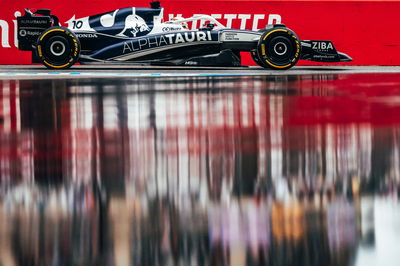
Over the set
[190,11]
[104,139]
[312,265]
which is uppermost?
[190,11]

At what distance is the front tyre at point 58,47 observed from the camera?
14227mm

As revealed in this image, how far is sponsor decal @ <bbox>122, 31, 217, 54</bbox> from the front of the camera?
14414 mm

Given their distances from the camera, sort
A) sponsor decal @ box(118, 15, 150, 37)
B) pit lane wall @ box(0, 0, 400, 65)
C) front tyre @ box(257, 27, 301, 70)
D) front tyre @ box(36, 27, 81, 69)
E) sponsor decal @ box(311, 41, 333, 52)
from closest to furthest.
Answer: front tyre @ box(36, 27, 81, 69), sponsor decal @ box(118, 15, 150, 37), front tyre @ box(257, 27, 301, 70), sponsor decal @ box(311, 41, 333, 52), pit lane wall @ box(0, 0, 400, 65)

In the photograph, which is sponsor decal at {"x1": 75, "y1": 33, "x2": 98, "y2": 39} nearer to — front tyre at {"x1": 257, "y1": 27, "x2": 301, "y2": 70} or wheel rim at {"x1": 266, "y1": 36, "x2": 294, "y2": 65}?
front tyre at {"x1": 257, "y1": 27, "x2": 301, "y2": 70}

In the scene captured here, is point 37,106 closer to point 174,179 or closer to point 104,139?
point 104,139

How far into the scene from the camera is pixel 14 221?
9.02 feet

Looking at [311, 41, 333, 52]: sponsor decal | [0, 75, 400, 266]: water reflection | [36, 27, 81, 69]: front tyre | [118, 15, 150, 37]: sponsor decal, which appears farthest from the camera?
[311, 41, 333, 52]: sponsor decal

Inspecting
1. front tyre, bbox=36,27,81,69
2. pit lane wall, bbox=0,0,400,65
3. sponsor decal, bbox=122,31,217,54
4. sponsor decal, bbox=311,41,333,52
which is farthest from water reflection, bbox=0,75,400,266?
pit lane wall, bbox=0,0,400,65

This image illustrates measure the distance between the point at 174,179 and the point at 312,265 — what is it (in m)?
1.51

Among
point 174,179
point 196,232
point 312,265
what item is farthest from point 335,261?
point 174,179

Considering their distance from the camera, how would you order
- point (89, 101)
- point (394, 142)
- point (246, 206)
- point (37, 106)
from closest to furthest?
1. point (246, 206)
2. point (394, 142)
3. point (37, 106)
4. point (89, 101)

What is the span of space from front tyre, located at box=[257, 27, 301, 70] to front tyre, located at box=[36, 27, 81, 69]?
3.59 m

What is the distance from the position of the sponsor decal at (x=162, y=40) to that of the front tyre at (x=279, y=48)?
118 centimetres

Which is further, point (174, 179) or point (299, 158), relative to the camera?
point (299, 158)
